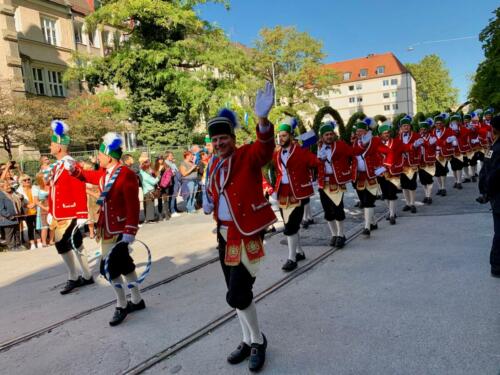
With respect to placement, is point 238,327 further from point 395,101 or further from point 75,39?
point 395,101

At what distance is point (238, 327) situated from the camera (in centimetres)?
421

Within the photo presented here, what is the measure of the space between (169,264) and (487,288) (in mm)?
4649

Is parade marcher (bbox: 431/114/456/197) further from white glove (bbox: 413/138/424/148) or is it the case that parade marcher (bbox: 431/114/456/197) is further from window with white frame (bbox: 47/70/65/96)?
window with white frame (bbox: 47/70/65/96)

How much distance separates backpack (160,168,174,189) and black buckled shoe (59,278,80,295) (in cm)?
675

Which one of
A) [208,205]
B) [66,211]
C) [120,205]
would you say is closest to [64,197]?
[66,211]

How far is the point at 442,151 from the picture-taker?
11.2m

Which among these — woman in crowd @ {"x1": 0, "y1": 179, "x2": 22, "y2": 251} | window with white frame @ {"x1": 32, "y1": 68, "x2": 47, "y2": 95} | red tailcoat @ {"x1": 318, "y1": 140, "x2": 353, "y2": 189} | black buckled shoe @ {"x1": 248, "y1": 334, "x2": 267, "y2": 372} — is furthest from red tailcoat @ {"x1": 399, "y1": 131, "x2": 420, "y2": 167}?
window with white frame @ {"x1": 32, "y1": 68, "x2": 47, "y2": 95}

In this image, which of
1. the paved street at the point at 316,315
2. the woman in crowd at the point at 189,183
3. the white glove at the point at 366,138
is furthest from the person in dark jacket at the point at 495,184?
the woman in crowd at the point at 189,183

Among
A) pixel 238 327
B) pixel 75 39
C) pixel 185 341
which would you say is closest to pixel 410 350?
pixel 238 327

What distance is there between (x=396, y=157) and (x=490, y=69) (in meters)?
10.4

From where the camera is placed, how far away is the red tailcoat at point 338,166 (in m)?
7.07

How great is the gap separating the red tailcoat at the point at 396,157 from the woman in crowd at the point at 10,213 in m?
8.38

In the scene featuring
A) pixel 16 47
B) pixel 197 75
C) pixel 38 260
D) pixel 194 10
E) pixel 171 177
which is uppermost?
pixel 194 10

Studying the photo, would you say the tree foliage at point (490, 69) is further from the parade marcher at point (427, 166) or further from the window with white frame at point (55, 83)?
the window with white frame at point (55, 83)
